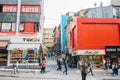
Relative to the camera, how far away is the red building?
111ft

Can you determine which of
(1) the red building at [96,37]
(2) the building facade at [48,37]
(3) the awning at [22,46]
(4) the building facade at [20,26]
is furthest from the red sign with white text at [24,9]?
(2) the building facade at [48,37]

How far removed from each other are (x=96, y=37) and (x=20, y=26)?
1130 cm

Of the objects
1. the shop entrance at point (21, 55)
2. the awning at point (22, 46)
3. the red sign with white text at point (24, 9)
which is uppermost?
the red sign with white text at point (24, 9)

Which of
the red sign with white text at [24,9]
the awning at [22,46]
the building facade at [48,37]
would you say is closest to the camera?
the awning at [22,46]

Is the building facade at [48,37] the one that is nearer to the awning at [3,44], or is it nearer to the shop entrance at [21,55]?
the shop entrance at [21,55]

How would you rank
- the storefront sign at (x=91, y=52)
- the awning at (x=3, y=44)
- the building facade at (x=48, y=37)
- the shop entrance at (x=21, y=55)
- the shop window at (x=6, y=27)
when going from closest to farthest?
the storefront sign at (x=91, y=52) → the awning at (x=3, y=44) → the shop entrance at (x=21, y=55) → the shop window at (x=6, y=27) → the building facade at (x=48, y=37)

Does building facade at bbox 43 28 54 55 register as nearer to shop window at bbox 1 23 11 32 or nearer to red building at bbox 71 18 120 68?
shop window at bbox 1 23 11 32

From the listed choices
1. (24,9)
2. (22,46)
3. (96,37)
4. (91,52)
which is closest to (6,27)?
(24,9)

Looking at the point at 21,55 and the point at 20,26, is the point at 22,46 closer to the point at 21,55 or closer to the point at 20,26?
the point at 21,55

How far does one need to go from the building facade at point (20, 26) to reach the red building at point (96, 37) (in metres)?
6.13

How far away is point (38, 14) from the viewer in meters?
36.6

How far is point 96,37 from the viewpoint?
114 ft

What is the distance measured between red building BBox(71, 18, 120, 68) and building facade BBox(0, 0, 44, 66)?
20.1ft

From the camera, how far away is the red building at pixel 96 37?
33.8 metres
